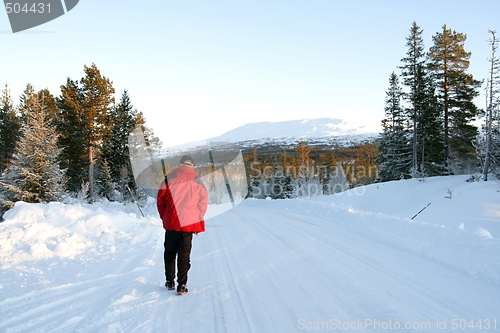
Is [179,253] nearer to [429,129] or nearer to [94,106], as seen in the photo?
[94,106]

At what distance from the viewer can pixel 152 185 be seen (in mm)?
21562

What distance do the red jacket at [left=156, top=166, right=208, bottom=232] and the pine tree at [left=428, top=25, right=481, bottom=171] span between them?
26.1 m

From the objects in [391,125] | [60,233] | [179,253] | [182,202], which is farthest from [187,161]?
[391,125]

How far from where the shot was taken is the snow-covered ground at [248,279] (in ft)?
11.3

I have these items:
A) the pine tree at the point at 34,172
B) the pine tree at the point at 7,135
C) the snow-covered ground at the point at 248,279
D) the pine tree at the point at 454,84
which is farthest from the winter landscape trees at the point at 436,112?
the pine tree at the point at 7,135

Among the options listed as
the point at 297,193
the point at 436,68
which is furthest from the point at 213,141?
the point at 297,193

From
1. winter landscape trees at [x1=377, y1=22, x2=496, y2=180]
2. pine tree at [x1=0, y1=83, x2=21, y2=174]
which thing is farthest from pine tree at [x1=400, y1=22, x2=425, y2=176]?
pine tree at [x1=0, y1=83, x2=21, y2=174]

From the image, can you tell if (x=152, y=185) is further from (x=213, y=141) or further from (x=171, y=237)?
(x=171, y=237)

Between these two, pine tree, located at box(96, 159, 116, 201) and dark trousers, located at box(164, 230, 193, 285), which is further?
pine tree, located at box(96, 159, 116, 201)

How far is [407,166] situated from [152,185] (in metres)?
23.4

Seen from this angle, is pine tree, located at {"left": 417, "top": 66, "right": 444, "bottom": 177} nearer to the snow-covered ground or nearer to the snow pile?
the snow-covered ground

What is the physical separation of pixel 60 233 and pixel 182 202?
181 inches

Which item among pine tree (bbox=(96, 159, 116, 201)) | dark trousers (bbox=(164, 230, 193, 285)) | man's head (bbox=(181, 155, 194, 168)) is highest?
man's head (bbox=(181, 155, 194, 168))

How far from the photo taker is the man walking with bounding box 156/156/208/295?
430 centimetres
